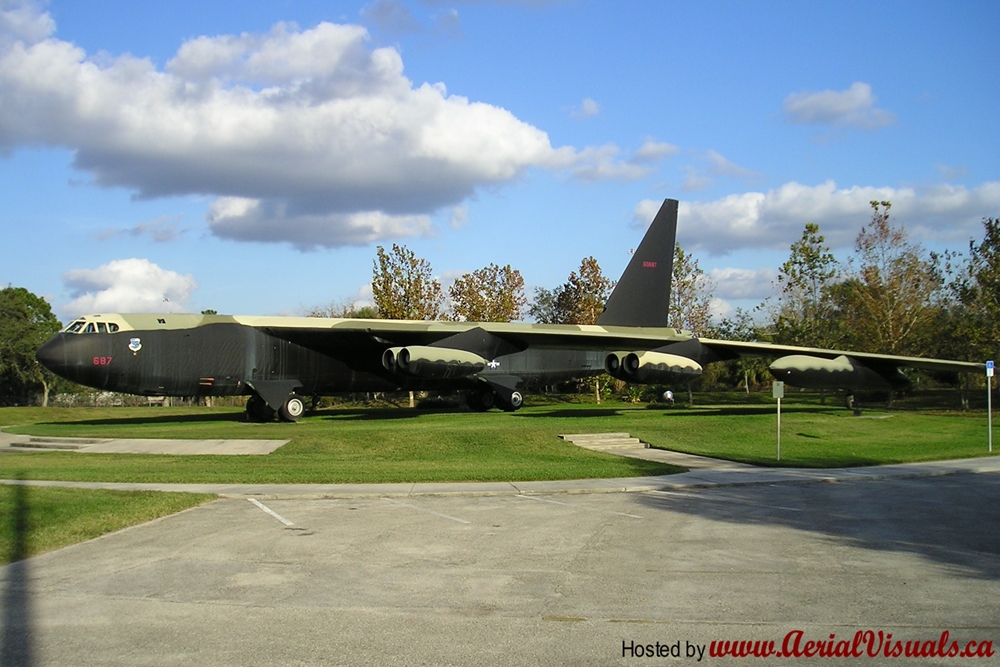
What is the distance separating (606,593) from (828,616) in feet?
6.36

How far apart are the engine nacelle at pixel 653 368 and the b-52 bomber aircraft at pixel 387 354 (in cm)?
4

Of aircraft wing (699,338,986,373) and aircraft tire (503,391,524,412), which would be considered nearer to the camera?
aircraft wing (699,338,986,373)

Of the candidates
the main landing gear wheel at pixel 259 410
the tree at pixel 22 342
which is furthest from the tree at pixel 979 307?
the tree at pixel 22 342

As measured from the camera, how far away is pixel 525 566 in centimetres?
937

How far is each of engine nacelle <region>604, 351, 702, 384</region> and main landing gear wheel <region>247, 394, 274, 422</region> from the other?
12.0 metres

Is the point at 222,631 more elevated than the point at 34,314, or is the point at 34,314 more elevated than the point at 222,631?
the point at 34,314

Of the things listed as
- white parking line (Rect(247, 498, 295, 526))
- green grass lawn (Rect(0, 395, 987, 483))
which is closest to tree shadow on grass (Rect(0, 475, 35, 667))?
white parking line (Rect(247, 498, 295, 526))

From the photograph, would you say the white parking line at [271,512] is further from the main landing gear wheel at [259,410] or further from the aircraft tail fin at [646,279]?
the aircraft tail fin at [646,279]

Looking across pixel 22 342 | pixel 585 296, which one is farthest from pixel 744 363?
pixel 22 342

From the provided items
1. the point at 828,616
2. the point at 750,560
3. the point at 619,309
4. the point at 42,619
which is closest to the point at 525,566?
the point at 750,560

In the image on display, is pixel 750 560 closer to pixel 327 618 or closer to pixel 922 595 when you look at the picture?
pixel 922 595

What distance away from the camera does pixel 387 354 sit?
29.0 metres

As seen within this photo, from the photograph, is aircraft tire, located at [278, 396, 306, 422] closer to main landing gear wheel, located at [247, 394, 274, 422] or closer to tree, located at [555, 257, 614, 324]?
main landing gear wheel, located at [247, 394, 274, 422]

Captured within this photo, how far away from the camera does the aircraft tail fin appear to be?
121 feet
